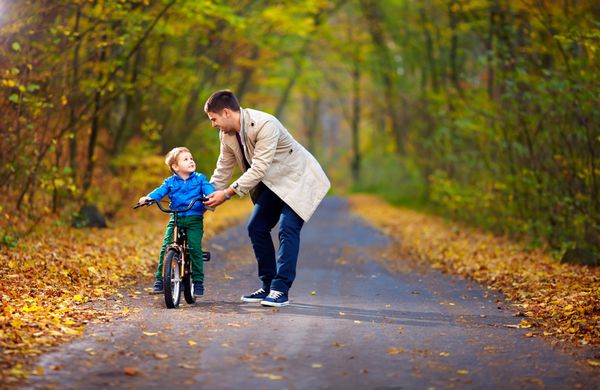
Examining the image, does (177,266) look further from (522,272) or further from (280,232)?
(522,272)

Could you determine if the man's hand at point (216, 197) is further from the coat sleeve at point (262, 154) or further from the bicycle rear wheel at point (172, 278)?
the bicycle rear wheel at point (172, 278)

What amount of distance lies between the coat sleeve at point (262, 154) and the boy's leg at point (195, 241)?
673mm

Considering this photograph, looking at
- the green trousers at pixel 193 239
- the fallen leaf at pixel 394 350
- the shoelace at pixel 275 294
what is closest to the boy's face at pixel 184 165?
the green trousers at pixel 193 239

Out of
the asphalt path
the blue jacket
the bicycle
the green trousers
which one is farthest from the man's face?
the asphalt path

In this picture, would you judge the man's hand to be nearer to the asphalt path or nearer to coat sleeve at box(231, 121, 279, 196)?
coat sleeve at box(231, 121, 279, 196)

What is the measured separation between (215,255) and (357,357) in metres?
7.66

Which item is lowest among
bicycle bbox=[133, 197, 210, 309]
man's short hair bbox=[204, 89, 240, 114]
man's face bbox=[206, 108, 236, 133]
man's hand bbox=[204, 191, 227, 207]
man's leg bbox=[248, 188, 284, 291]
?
bicycle bbox=[133, 197, 210, 309]

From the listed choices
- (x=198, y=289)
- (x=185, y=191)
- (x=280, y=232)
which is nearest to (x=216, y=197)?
(x=185, y=191)

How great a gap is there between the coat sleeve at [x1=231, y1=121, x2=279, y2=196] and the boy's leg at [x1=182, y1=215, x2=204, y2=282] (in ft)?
2.21

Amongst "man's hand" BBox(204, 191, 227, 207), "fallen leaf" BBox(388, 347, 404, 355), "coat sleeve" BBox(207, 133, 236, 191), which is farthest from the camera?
"coat sleeve" BBox(207, 133, 236, 191)

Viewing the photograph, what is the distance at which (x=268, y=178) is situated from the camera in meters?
8.05

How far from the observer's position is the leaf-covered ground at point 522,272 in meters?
7.38

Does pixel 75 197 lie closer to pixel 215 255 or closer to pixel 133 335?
pixel 215 255

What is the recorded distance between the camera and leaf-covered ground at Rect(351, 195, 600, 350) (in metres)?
7.38
